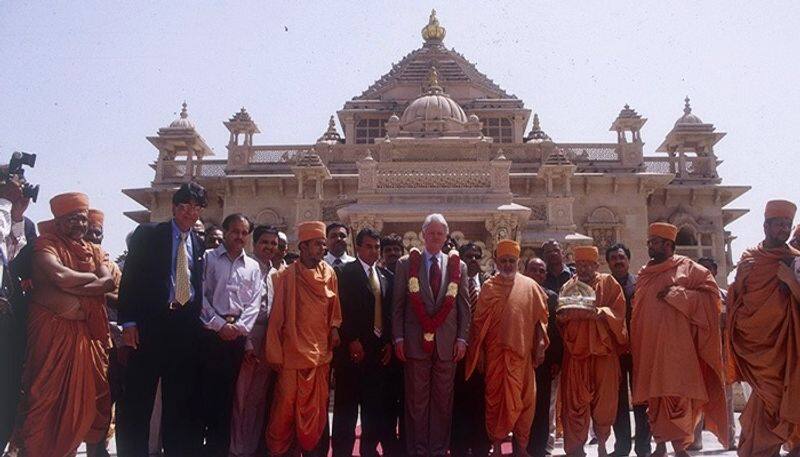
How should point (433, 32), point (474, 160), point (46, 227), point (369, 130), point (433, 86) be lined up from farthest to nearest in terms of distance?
point (433, 32) < point (369, 130) < point (433, 86) < point (474, 160) < point (46, 227)

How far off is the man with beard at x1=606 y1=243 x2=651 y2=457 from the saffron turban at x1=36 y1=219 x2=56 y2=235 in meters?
4.74

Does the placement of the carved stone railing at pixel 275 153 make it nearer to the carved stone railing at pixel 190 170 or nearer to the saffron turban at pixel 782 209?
the carved stone railing at pixel 190 170

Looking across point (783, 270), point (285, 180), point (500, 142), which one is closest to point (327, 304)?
point (783, 270)

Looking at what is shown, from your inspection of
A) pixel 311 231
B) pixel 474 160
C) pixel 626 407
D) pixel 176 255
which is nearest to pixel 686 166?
pixel 474 160

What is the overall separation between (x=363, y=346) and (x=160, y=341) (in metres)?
1.55

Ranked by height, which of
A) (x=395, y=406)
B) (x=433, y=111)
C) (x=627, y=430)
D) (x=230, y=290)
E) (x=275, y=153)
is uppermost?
(x=433, y=111)

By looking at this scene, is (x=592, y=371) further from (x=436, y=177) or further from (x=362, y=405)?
(x=436, y=177)

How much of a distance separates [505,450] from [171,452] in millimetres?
2979

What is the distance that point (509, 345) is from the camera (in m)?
5.15

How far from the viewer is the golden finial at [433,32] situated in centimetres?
2958

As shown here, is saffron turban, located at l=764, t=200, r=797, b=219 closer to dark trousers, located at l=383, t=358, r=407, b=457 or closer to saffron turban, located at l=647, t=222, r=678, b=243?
saffron turban, located at l=647, t=222, r=678, b=243

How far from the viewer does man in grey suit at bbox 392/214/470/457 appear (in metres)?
5.04

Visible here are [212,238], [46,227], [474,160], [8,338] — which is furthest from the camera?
[474,160]

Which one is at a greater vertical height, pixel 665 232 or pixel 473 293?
pixel 665 232
